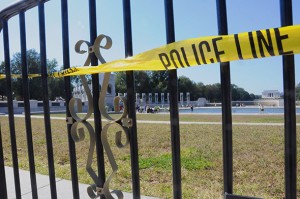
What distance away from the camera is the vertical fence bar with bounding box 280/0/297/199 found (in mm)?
Result: 1013

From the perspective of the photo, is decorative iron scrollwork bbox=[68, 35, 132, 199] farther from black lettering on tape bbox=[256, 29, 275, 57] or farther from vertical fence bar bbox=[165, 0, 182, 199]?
black lettering on tape bbox=[256, 29, 275, 57]

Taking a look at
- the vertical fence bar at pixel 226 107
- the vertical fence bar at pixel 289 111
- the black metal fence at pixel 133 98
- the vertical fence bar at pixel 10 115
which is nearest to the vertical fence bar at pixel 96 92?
the black metal fence at pixel 133 98

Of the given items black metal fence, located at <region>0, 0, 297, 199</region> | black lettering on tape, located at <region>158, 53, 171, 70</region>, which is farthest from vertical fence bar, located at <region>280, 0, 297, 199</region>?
black lettering on tape, located at <region>158, 53, 171, 70</region>

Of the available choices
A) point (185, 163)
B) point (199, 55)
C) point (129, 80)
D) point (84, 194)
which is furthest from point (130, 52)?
point (185, 163)

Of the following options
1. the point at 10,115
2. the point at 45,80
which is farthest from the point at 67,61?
the point at 10,115

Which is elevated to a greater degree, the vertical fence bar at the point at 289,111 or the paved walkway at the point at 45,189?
the vertical fence bar at the point at 289,111

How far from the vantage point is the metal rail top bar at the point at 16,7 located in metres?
1.75

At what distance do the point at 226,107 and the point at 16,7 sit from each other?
55.2 inches

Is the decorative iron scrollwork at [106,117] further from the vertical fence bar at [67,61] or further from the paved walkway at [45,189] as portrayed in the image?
the paved walkway at [45,189]

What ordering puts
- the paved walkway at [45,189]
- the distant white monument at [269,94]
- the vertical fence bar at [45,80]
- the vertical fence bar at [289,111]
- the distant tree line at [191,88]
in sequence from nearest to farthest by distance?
the vertical fence bar at [289,111] → the vertical fence bar at [45,80] → the paved walkway at [45,189] → the distant tree line at [191,88] → the distant white monument at [269,94]

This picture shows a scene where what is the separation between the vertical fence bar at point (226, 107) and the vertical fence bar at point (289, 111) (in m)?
0.20

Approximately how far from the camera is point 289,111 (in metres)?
1.05

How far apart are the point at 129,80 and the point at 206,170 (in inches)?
139

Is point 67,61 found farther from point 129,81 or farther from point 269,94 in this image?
point 269,94
